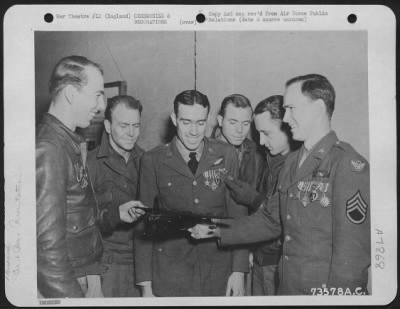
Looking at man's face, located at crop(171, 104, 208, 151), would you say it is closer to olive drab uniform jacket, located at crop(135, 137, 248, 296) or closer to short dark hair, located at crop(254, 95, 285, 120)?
olive drab uniform jacket, located at crop(135, 137, 248, 296)


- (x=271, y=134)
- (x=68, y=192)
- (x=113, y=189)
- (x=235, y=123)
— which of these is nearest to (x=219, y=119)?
(x=235, y=123)

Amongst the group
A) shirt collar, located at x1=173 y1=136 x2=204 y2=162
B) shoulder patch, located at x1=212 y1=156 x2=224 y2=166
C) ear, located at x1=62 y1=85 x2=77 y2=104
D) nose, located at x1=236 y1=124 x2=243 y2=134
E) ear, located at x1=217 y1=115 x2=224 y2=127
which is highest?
ear, located at x1=62 y1=85 x2=77 y2=104

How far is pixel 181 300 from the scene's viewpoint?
4.58 feet

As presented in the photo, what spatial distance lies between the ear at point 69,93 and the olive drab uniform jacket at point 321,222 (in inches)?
22.7

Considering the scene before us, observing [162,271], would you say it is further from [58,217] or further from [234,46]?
[234,46]

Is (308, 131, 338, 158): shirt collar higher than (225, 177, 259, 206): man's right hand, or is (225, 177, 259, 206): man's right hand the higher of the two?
(308, 131, 338, 158): shirt collar

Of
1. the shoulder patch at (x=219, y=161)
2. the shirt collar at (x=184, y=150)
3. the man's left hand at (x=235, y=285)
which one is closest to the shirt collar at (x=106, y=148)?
the shirt collar at (x=184, y=150)

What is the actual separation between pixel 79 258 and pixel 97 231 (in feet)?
0.29

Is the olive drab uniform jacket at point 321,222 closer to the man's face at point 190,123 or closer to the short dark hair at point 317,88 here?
the short dark hair at point 317,88

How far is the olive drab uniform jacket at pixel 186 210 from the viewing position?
1384mm

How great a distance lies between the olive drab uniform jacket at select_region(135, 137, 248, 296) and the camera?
1.38 meters

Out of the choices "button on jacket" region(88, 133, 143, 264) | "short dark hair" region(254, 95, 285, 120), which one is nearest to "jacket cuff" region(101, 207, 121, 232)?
"button on jacket" region(88, 133, 143, 264)

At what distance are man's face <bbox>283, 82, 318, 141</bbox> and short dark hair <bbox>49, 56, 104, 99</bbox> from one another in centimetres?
54

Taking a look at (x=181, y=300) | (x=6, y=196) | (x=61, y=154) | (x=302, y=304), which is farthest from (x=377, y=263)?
(x=6, y=196)
